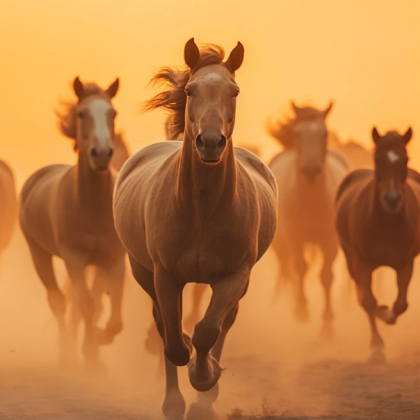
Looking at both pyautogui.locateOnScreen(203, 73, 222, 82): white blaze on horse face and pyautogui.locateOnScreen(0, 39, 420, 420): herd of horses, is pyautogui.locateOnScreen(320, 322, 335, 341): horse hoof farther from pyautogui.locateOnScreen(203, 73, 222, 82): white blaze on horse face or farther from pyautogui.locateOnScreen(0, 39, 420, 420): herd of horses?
pyautogui.locateOnScreen(203, 73, 222, 82): white blaze on horse face

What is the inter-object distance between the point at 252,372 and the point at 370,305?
4.56ft

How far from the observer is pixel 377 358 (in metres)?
9.38

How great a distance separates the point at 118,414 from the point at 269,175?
2.19m

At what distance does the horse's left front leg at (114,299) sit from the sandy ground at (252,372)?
0.40 m

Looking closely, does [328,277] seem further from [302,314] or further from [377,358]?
[377,358]

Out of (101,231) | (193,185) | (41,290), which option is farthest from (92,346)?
(41,290)

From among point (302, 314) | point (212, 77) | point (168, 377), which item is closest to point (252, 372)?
point (168, 377)

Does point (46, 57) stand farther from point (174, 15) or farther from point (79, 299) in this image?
point (79, 299)

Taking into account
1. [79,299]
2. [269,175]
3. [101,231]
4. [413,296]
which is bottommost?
[413,296]

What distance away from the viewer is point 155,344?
30.5ft

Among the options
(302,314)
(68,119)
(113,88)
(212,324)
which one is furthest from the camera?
(302,314)

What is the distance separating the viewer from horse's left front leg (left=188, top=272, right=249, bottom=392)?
19.1ft

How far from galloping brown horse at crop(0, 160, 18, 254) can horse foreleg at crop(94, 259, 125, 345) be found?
14.4 feet

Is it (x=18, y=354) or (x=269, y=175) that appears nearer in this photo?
(x=269, y=175)
